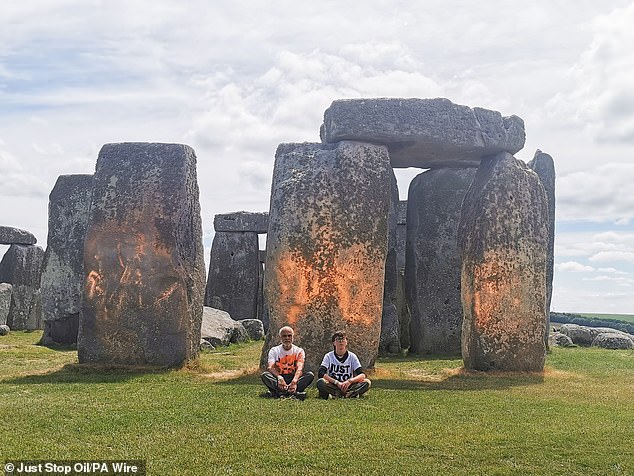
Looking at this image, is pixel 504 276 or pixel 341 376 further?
pixel 504 276

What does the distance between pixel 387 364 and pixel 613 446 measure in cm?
728

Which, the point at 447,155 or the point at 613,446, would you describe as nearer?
the point at 613,446

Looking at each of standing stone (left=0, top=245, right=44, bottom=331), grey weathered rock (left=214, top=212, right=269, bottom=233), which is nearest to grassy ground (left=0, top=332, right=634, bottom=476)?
standing stone (left=0, top=245, right=44, bottom=331)

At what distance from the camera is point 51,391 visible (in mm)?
8688

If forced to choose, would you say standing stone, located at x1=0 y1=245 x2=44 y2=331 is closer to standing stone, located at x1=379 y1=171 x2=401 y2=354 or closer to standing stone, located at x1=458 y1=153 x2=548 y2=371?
standing stone, located at x1=379 y1=171 x2=401 y2=354

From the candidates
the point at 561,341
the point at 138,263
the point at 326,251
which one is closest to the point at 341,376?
the point at 326,251

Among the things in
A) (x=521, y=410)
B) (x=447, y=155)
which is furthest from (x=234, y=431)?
(x=447, y=155)

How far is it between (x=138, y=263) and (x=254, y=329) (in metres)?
8.57

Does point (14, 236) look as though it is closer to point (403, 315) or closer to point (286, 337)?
point (403, 315)

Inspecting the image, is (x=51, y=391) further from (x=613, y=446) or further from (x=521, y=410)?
(x=613, y=446)

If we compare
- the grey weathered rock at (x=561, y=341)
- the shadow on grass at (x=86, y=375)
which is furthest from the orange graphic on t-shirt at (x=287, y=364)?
the grey weathered rock at (x=561, y=341)

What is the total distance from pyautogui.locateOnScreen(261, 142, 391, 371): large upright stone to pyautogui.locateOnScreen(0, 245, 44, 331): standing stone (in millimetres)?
14695

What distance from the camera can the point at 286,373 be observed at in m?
8.40

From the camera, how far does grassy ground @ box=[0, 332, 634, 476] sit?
5.38 metres
